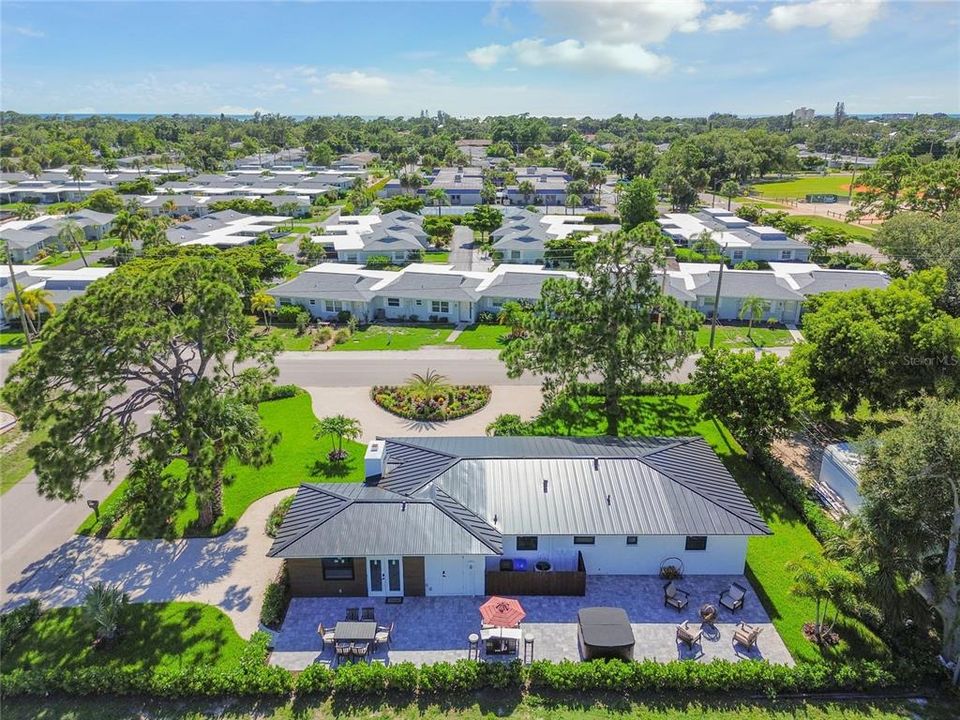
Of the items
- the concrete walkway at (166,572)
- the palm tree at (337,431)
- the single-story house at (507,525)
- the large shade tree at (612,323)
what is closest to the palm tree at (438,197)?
the large shade tree at (612,323)

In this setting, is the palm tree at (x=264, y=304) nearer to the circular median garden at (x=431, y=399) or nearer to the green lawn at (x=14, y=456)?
the circular median garden at (x=431, y=399)

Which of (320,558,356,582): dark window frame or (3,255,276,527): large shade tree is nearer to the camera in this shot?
(3,255,276,527): large shade tree

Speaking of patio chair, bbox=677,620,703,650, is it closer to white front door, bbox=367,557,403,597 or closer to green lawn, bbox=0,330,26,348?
white front door, bbox=367,557,403,597

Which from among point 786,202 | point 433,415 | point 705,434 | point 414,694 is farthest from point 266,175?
point 414,694

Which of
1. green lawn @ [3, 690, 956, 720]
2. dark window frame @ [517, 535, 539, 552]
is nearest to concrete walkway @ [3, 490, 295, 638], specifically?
green lawn @ [3, 690, 956, 720]

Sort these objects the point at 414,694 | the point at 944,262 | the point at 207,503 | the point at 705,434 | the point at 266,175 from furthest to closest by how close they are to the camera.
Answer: the point at 266,175 < the point at 944,262 < the point at 705,434 < the point at 207,503 < the point at 414,694

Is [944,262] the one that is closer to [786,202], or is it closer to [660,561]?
[660,561]
